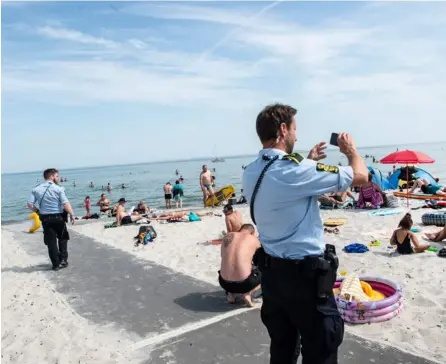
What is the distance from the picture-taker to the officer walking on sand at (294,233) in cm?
215

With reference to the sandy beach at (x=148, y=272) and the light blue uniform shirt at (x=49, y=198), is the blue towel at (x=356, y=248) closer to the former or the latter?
the sandy beach at (x=148, y=272)

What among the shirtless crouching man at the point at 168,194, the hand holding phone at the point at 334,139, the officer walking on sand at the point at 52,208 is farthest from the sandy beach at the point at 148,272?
the shirtless crouching man at the point at 168,194

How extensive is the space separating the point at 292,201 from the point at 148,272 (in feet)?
17.8

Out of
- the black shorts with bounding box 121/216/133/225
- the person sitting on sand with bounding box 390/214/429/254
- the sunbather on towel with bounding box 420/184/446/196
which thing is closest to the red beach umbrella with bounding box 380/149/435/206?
the sunbather on towel with bounding box 420/184/446/196

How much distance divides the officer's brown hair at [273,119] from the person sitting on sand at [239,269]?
2810 millimetres

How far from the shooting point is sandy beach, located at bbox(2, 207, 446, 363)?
13.4 ft

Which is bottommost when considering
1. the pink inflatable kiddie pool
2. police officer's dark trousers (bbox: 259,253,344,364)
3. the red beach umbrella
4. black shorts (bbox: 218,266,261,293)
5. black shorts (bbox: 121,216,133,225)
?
black shorts (bbox: 121,216,133,225)

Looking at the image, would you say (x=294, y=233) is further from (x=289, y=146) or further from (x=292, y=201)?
(x=289, y=146)

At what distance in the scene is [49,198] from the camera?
7.45 metres

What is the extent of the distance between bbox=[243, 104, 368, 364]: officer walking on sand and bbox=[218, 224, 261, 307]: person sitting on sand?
2.59 metres

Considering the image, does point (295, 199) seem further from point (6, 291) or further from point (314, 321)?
point (6, 291)

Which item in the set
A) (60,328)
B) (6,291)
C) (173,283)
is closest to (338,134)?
(60,328)

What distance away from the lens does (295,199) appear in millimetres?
2180

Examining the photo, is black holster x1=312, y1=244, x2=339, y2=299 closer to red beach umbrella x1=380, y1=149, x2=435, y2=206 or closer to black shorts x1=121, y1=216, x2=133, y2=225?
black shorts x1=121, y1=216, x2=133, y2=225
